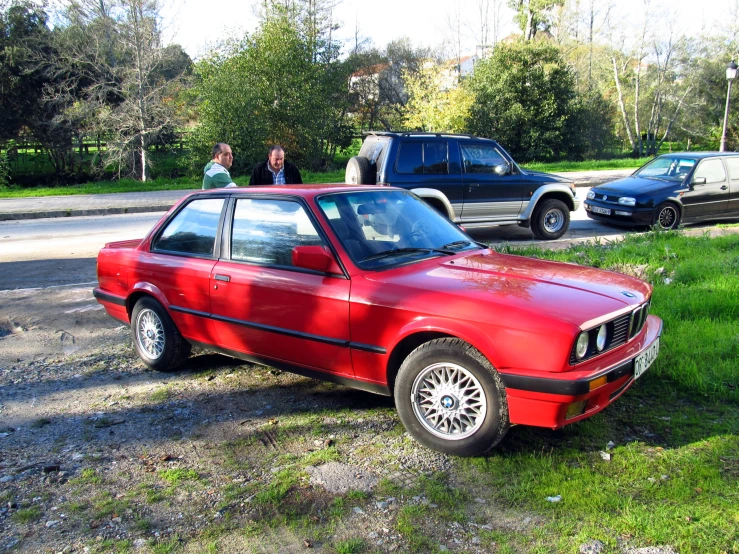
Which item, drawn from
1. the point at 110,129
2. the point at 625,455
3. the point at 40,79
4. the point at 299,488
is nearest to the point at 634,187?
the point at 625,455

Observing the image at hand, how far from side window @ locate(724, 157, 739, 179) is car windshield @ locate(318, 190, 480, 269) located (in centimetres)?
1072

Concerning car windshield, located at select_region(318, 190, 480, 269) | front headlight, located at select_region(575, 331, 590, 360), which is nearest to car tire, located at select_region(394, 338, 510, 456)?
front headlight, located at select_region(575, 331, 590, 360)

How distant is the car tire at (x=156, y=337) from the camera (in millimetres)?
5098

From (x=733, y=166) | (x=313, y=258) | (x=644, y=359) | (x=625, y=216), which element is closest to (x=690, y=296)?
(x=644, y=359)

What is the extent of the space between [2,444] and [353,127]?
32.2m

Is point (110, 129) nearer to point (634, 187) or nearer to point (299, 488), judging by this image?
point (634, 187)

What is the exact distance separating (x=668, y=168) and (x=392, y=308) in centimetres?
1160

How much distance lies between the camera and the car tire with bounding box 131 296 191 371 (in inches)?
201

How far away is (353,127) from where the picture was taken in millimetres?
34688

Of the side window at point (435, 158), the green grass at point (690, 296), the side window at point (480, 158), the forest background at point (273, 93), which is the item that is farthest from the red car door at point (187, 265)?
the forest background at point (273, 93)

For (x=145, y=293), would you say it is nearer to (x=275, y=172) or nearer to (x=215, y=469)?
(x=215, y=469)

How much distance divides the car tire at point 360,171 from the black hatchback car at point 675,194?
17.8 feet

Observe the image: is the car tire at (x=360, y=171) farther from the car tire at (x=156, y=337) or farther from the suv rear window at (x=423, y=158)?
the car tire at (x=156, y=337)

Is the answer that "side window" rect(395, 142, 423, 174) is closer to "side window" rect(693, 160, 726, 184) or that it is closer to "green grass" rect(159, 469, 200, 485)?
"side window" rect(693, 160, 726, 184)
